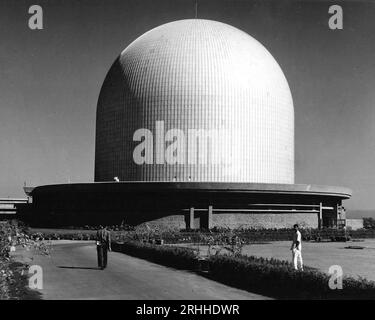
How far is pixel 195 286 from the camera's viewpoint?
17.9 m

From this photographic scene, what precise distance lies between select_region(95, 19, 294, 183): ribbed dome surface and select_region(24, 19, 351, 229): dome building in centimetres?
12

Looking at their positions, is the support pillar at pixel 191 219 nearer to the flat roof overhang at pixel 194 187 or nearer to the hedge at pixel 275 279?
the flat roof overhang at pixel 194 187

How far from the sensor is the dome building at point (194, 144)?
6388cm

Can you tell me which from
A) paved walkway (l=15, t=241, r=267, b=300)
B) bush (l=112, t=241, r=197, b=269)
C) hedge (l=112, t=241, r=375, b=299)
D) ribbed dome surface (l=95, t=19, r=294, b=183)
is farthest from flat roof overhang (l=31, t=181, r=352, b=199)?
paved walkway (l=15, t=241, r=267, b=300)

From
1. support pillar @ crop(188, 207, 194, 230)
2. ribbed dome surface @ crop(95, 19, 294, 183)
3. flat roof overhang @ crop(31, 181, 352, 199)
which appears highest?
ribbed dome surface @ crop(95, 19, 294, 183)

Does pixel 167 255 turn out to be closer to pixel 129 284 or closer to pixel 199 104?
pixel 129 284

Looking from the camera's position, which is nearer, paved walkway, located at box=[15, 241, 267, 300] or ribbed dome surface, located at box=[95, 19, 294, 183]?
paved walkway, located at box=[15, 241, 267, 300]

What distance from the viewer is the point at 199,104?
70062 millimetres

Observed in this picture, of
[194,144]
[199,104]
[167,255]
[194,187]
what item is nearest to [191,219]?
[194,187]

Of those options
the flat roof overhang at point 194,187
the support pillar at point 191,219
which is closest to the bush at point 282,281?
the flat roof overhang at point 194,187

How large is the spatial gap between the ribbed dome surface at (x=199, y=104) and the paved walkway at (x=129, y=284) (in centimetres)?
4550

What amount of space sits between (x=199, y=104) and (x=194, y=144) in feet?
15.8

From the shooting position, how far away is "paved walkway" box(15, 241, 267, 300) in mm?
15820

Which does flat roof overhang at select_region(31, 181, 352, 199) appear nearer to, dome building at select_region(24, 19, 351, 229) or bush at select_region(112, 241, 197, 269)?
dome building at select_region(24, 19, 351, 229)
